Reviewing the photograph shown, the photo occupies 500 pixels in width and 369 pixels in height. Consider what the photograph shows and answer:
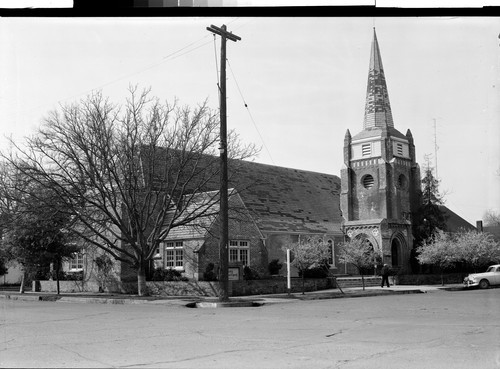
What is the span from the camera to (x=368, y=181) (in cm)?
4612

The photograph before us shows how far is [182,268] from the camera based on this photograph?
33219 mm

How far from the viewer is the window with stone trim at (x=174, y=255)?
3369cm

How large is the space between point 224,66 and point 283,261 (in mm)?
19043

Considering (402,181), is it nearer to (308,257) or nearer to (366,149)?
(366,149)

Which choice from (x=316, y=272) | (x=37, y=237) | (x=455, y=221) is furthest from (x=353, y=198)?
(x=37, y=237)

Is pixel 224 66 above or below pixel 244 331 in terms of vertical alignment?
above

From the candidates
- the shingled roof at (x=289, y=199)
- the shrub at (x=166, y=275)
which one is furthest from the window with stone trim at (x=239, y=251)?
the shrub at (x=166, y=275)

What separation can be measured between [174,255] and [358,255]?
475 inches

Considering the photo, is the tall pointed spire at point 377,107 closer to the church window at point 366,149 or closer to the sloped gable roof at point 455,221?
the church window at point 366,149

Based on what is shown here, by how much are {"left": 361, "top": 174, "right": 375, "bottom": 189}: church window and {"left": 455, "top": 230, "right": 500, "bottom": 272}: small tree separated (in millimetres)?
9229

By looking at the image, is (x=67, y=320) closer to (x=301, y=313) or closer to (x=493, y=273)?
(x=301, y=313)

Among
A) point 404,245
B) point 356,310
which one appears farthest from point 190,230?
point 404,245

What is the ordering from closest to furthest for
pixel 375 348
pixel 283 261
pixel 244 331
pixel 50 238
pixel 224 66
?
1. pixel 375 348
2. pixel 244 331
3. pixel 224 66
4. pixel 50 238
5. pixel 283 261

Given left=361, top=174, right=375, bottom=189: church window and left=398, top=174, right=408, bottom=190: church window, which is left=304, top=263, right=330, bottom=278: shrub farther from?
left=398, top=174, right=408, bottom=190: church window
